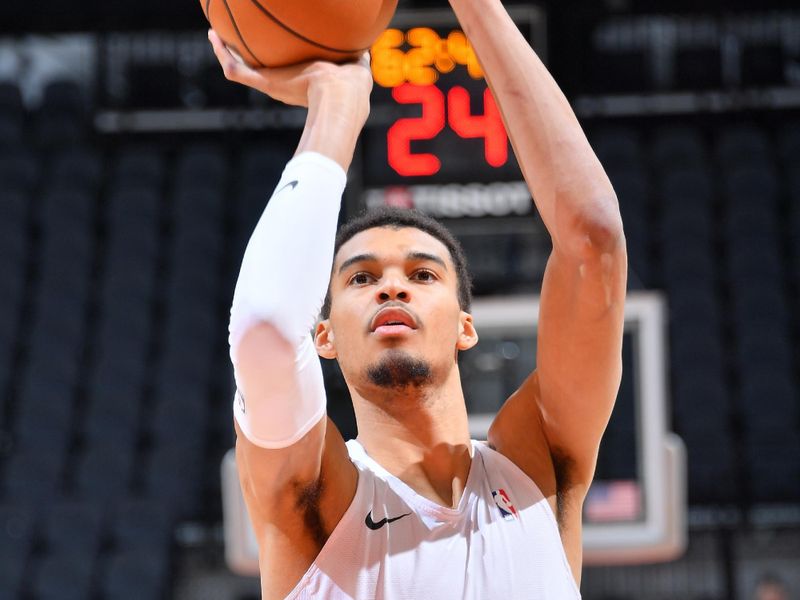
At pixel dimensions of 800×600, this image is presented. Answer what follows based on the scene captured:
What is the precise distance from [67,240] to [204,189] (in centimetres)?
127

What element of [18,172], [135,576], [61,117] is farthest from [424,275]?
[61,117]

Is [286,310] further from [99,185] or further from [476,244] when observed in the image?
[99,185]

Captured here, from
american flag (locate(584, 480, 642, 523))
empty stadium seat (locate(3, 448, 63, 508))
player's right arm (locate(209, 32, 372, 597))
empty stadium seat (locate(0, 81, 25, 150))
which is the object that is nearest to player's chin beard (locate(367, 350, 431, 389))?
player's right arm (locate(209, 32, 372, 597))

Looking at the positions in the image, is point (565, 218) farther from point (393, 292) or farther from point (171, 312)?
point (171, 312)

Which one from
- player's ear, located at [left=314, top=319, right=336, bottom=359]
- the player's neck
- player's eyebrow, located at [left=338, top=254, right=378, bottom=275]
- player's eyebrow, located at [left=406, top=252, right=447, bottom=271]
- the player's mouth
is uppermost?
player's eyebrow, located at [left=406, top=252, right=447, bottom=271]

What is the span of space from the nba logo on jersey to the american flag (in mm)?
3806

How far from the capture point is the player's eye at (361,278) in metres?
2.31

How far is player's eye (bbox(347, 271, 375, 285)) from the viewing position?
231 cm

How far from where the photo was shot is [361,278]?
232cm

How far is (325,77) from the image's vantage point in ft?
6.80

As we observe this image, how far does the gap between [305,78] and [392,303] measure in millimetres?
429

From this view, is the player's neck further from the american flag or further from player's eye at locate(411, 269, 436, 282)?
the american flag

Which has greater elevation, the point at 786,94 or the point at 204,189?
the point at 786,94

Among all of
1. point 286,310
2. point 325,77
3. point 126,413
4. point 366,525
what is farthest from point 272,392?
point 126,413
